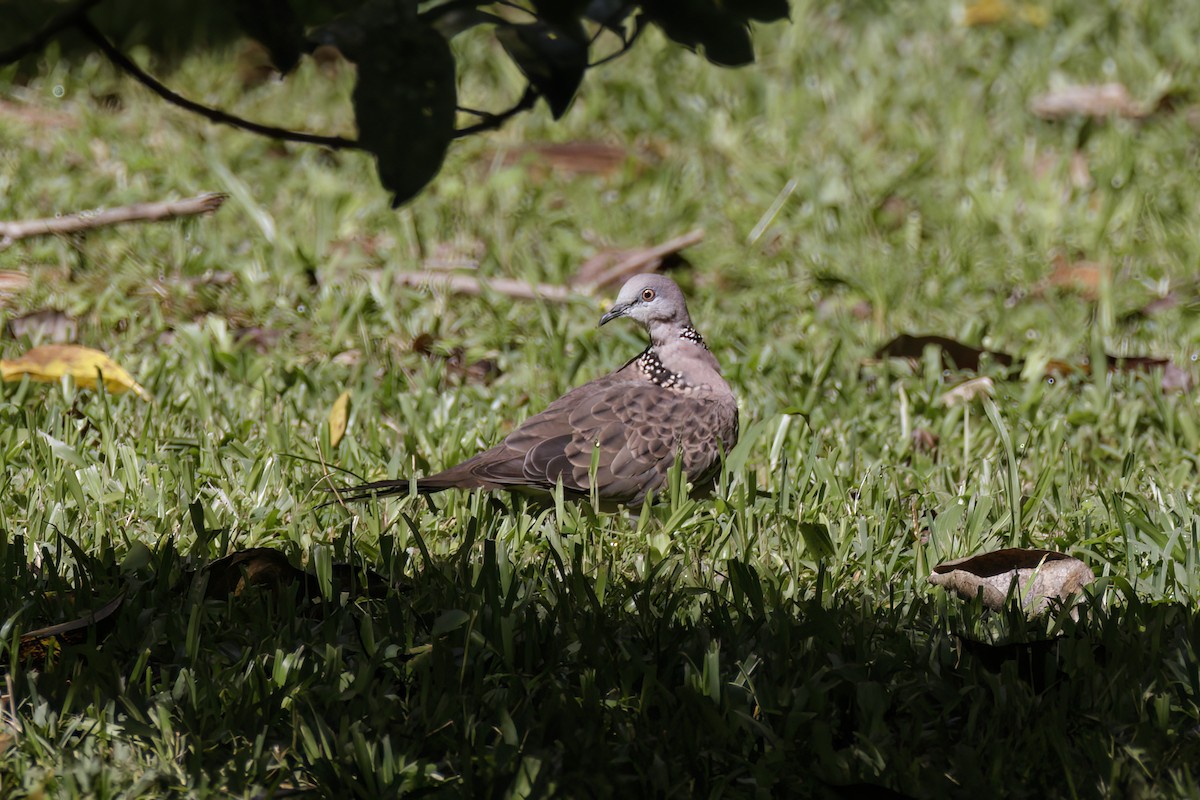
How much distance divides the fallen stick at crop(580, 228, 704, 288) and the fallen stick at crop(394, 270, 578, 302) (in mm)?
199

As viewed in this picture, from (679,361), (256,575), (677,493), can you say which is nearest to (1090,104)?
(679,361)

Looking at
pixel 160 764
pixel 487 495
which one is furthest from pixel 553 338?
pixel 160 764

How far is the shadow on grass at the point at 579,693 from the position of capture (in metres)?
2.84

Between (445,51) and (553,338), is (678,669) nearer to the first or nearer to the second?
(445,51)

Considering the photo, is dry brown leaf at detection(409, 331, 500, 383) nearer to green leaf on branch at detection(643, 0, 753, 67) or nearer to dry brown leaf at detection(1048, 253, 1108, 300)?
dry brown leaf at detection(1048, 253, 1108, 300)

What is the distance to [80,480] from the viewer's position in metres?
4.16

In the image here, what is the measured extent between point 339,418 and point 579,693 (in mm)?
1972

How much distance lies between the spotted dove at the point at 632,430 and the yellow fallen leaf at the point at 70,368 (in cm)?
111

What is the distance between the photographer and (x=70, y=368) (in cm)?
488

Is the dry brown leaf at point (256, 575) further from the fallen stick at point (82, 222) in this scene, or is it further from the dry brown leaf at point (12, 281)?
the dry brown leaf at point (12, 281)

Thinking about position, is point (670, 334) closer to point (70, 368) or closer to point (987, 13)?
point (70, 368)

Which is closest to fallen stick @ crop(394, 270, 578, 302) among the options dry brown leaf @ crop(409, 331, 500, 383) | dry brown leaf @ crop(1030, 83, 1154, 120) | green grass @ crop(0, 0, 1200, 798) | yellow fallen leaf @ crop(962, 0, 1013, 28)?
Answer: green grass @ crop(0, 0, 1200, 798)

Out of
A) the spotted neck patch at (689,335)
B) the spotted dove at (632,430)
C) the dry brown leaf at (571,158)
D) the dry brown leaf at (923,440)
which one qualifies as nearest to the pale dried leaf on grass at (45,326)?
the spotted dove at (632,430)

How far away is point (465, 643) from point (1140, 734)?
138 cm
